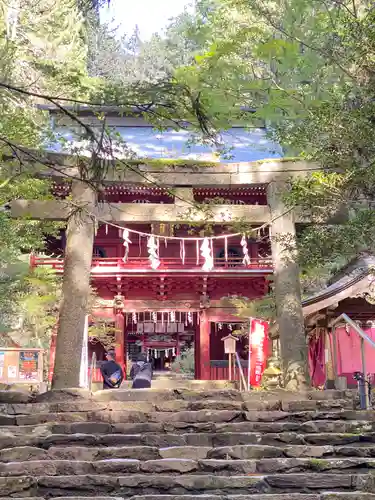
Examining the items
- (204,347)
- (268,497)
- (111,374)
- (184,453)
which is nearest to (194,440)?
(184,453)

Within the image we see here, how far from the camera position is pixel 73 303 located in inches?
367

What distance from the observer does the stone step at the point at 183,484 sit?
194 inches

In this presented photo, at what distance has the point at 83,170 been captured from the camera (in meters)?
4.62

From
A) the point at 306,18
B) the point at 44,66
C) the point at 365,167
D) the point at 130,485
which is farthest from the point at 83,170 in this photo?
the point at 306,18

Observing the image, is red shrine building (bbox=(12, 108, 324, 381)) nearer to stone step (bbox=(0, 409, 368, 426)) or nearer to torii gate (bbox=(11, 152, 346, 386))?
torii gate (bbox=(11, 152, 346, 386))

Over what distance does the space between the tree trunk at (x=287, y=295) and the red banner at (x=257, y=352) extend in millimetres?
2488

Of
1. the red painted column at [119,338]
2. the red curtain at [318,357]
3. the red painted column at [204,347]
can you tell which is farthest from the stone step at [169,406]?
the red painted column at [204,347]

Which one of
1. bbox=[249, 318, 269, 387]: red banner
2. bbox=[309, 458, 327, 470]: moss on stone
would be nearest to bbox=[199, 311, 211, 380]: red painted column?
bbox=[249, 318, 269, 387]: red banner

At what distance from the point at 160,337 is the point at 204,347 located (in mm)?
5610

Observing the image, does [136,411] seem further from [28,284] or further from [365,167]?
[28,284]

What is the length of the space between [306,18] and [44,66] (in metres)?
12.0

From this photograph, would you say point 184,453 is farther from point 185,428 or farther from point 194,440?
point 185,428

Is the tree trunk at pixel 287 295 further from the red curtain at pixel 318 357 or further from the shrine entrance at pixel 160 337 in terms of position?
the shrine entrance at pixel 160 337

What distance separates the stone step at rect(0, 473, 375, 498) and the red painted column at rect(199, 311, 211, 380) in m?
13.7
